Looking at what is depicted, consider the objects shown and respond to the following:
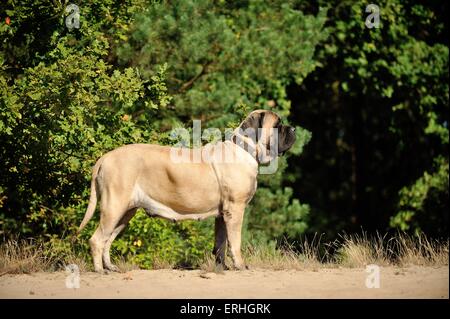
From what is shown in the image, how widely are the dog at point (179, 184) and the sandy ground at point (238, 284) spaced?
2.00 ft

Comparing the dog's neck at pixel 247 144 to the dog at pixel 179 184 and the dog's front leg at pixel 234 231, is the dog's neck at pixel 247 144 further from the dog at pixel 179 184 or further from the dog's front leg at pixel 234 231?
the dog's front leg at pixel 234 231

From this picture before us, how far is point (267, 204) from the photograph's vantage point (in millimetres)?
16031

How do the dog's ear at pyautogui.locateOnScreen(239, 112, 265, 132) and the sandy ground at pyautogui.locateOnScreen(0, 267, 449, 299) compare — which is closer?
the sandy ground at pyautogui.locateOnScreen(0, 267, 449, 299)

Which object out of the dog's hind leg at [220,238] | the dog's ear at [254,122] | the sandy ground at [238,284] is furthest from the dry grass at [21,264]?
the dog's ear at [254,122]

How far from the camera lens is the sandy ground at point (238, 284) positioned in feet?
23.8

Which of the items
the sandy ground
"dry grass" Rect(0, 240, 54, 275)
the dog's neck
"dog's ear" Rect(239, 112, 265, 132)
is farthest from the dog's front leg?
"dry grass" Rect(0, 240, 54, 275)

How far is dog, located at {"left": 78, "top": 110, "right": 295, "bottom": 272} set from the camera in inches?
344

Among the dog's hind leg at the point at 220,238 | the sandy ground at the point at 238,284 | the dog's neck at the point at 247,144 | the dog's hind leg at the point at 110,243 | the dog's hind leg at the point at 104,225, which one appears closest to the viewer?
the sandy ground at the point at 238,284

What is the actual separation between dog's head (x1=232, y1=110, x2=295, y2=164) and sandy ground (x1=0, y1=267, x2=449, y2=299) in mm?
1440

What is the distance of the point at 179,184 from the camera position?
8891mm

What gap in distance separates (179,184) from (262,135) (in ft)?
3.99

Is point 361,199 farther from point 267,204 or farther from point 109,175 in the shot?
Result: point 109,175

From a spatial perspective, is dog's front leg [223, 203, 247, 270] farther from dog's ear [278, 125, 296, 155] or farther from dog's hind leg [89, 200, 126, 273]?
dog's hind leg [89, 200, 126, 273]

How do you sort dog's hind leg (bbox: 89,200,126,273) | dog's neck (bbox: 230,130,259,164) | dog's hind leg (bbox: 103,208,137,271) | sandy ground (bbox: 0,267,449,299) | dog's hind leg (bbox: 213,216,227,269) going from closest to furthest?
sandy ground (bbox: 0,267,449,299), dog's hind leg (bbox: 89,200,126,273), dog's hind leg (bbox: 103,208,137,271), dog's neck (bbox: 230,130,259,164), dog's hind leg (bbox: 213,216,227,269)
